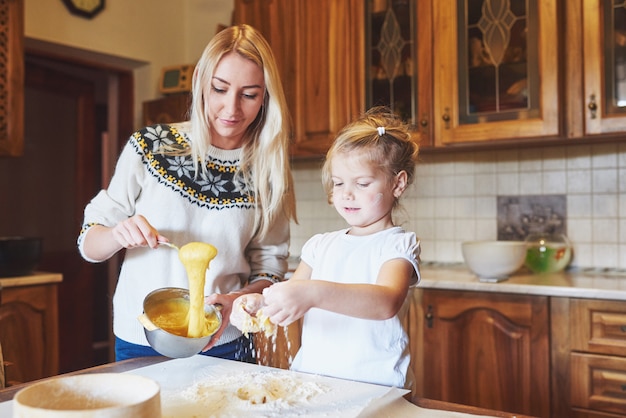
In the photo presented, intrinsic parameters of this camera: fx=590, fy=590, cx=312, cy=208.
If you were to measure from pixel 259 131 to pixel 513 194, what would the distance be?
1483 mm

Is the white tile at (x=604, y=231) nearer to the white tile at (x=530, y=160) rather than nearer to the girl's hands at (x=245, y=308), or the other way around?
the white tile at (x=530, y=160)

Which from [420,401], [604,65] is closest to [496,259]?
[604,65]

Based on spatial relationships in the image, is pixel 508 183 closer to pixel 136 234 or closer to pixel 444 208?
pixel 444 208

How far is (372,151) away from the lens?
1.15 metres

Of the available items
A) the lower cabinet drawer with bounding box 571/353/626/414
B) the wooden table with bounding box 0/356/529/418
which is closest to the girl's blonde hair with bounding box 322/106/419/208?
the wooden table with bounding box 0/356/529/418

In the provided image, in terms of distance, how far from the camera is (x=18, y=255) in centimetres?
234

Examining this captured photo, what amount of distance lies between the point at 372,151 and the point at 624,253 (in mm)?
1585

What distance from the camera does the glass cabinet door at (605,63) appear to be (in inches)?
79.6

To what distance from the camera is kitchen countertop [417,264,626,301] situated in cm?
186

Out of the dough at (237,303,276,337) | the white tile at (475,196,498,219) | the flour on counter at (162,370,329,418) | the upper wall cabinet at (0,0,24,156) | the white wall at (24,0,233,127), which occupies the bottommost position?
the flour on counter at (162,370,329,418)

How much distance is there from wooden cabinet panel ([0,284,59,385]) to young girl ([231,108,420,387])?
5.21 ft

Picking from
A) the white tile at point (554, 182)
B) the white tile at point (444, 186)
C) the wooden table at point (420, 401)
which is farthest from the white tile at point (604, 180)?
the wooden table at point (420, 401)

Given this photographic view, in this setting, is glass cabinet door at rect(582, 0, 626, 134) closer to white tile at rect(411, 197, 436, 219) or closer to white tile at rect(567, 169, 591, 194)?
white tile at rect(567, 169, 591, 194)

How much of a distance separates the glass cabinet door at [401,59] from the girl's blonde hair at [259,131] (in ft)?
3.75
